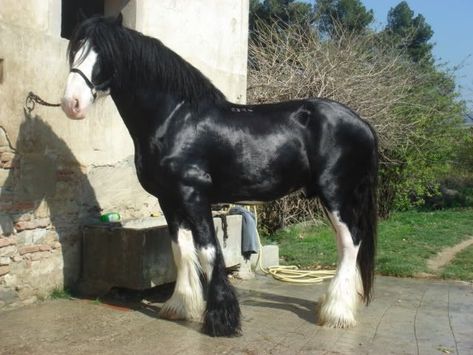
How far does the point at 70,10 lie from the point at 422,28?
1045 inches

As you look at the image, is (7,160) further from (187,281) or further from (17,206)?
(187,281)

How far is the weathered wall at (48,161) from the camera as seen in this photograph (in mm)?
4980

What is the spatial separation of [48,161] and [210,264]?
200 centimetres

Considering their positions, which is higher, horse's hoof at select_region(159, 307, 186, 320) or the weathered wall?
the weathered wall

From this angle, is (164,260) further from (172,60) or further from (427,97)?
(427,97)

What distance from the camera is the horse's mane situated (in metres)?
4.32

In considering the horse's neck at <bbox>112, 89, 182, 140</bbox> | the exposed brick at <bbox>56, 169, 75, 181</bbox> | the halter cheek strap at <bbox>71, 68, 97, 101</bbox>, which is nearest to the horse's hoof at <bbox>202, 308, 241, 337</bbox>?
the horse's neck at <bbox>112, 89, 182, 140</bbox>

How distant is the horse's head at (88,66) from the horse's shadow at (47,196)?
117cm

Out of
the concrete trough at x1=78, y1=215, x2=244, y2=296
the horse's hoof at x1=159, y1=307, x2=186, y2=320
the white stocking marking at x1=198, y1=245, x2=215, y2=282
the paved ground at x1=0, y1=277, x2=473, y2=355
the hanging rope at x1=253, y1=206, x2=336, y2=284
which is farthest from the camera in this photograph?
the hanging rope at x1=253, y1=206, x2=336, y2=284

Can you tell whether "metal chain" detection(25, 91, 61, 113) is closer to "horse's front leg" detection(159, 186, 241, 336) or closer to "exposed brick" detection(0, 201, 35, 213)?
"exposed brick" detection(0, 201, 35, 213)

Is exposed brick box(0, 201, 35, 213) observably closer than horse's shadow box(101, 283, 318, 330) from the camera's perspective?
Yes

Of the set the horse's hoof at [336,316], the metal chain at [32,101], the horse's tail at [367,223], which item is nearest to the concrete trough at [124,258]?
the metal chain at [32,101]

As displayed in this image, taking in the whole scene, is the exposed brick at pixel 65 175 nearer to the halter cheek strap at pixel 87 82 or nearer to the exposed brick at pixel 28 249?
the exposed brick at pixel 28 249

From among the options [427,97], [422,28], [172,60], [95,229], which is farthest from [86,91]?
[422,28]
